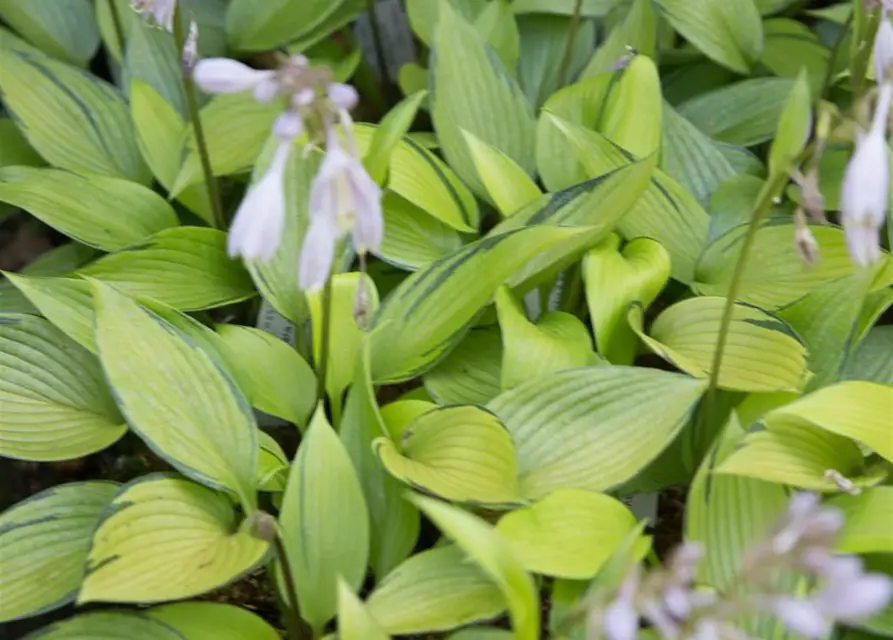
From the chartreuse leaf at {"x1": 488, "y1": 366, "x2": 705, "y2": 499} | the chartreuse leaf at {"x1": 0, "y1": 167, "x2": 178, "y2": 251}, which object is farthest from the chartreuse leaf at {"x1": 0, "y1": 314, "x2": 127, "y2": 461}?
the chartreuse leaf at {"x1": 488, "y1": 366, "x2": 705, "y2": 499}

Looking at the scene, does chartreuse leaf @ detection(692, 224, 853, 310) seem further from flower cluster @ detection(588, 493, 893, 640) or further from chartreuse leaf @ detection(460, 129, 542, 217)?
flower cluster @ detection(588, 493, 893, 640)

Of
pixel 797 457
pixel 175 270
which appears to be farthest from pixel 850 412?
pixel 175 270

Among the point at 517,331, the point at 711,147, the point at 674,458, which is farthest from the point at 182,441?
the point at 711,147

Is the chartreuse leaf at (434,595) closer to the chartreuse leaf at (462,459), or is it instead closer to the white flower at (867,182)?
the chartreuse leaf at (462,459)

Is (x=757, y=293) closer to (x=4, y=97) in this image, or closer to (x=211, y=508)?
(x=211, y=508)

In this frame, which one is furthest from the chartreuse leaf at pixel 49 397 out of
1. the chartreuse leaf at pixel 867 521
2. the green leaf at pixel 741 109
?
the green leaf at pixel 741 109

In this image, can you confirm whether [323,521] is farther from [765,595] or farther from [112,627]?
[765,595]
